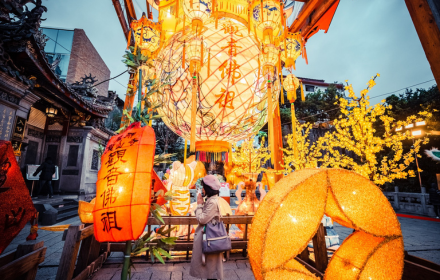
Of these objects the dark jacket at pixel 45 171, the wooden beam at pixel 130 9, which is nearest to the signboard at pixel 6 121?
the dark jacket at pixel 45 171

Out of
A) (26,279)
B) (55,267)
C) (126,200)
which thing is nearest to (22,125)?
(55,267)

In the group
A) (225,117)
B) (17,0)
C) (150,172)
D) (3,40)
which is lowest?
(150,172)

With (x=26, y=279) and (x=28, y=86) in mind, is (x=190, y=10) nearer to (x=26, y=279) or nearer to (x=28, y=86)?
(x=26, y=279)

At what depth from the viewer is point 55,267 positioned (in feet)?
9.74

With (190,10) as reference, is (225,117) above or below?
below

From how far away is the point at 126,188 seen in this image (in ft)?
4.94

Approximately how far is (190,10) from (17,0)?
563 centimetres

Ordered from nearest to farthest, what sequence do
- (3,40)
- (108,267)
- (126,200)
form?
(126,200) → (108,267) → (3,40)

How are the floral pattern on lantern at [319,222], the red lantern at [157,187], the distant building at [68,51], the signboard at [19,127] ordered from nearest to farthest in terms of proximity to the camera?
the floral pattern on lantern at [319,222] < the red lantern at [157,187] < the signboard at [19,127] < the distant building at [68,51]

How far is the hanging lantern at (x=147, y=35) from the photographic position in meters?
3.46

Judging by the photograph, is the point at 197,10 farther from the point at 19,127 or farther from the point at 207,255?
the point at 19,127

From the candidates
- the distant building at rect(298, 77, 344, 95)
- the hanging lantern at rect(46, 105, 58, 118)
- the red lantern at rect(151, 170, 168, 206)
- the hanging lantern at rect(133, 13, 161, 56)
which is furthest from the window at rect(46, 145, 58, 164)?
the distant building at rect(298, 77, 344, 95)

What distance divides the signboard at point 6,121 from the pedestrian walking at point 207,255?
641 cm

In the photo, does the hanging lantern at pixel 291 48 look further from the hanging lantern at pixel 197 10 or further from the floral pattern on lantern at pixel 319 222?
the floral pattern on lantern at pixel 319 222
